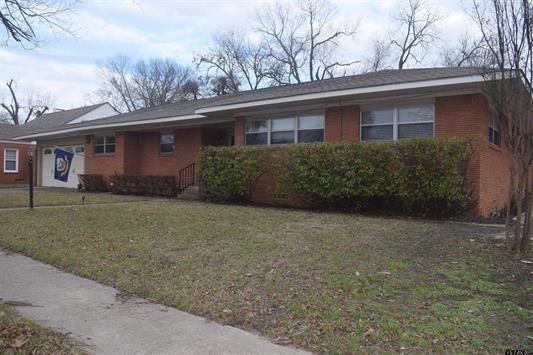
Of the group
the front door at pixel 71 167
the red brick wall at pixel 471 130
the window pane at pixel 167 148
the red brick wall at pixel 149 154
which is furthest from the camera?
the front door at pixel 71 167

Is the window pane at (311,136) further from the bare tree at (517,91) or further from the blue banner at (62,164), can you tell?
the blue banner at (62,164)

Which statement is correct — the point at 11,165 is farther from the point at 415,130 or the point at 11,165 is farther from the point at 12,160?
the point at 415,130

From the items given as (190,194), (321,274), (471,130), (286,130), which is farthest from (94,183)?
(321,274)

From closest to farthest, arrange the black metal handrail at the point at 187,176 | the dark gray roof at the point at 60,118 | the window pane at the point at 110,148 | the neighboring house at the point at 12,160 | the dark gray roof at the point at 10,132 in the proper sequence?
1. the black metal handrail at the point at 187,176
2. the window pane at the point at 110,148
3. the neighboring house at the point at 12,160
4. the dark gray roof at the point at 10,132
5. the dark gray roof at the point at 60,118

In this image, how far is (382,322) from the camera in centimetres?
399

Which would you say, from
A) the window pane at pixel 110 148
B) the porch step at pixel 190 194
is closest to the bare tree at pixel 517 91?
the porch step at pixel 190 194

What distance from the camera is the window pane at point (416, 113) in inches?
482

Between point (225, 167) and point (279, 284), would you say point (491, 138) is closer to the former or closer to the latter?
point (225, 167)

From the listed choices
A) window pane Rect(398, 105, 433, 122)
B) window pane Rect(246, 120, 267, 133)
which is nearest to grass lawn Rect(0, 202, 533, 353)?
window pane Rect(398, 105, 433, 122)

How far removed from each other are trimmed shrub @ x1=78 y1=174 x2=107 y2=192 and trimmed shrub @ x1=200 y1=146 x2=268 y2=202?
790 centimetres

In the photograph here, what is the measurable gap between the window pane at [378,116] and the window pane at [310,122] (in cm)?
152

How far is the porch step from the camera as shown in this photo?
16.7 metres

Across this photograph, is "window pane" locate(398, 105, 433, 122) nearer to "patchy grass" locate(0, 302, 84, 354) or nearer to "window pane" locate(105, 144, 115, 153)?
"patchy grass" locate(0, 302, 84, 354)

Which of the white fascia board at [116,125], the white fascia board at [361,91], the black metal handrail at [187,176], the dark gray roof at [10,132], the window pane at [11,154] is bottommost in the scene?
the black metal handrail at [187,176]
